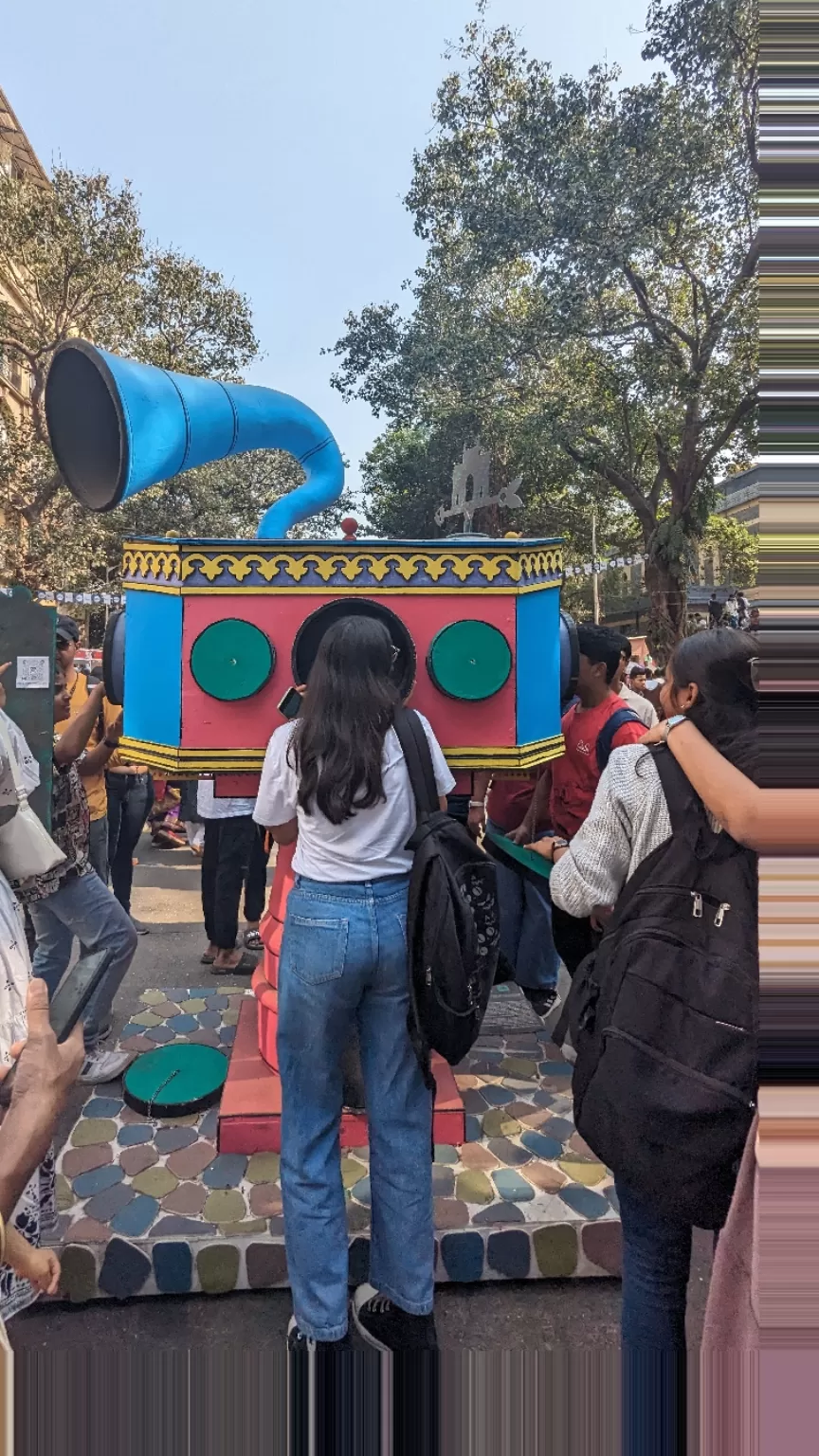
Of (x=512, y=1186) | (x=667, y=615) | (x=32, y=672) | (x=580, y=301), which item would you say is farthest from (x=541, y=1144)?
(x=580, y=301)

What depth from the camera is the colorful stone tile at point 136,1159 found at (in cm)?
221

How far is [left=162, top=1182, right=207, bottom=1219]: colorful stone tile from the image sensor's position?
6.74 feet

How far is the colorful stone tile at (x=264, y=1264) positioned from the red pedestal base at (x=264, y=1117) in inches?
12.4

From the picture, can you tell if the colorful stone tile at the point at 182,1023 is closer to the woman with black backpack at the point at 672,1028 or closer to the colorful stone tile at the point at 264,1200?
the colorful stone tile at the point at 264,1200

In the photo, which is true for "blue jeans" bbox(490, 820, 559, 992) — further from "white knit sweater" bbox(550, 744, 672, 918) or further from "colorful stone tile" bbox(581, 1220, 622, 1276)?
"white knit sweater" bbox(550, 744, 672, 918)

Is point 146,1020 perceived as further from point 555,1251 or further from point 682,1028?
point 682,1028

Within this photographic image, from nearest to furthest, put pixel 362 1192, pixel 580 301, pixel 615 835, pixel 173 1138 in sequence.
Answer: pixel 615 835 < pixel 362 1192 < pixel 173 1138 < pixel 580 301

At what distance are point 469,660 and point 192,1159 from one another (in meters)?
1.58

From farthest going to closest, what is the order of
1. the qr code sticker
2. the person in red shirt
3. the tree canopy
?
the tree canopy → the person in red shirt → the qr code sticker

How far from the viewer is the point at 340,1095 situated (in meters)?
1.67

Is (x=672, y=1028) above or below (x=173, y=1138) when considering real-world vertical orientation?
above

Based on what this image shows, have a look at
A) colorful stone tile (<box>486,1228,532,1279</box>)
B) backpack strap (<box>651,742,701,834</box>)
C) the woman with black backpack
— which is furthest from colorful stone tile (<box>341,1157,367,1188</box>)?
backpack strap (<box>651,742,701,834</box>)

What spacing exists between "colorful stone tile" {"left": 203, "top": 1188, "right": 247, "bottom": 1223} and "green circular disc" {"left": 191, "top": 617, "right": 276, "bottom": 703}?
1290mm

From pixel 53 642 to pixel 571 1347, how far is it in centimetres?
237
